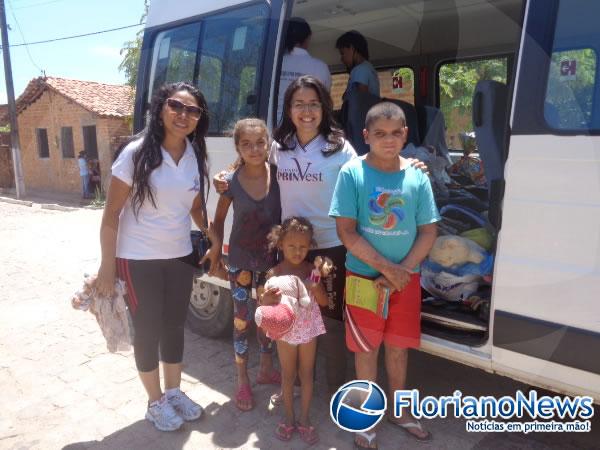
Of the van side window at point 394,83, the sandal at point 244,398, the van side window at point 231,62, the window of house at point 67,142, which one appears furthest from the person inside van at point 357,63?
the window of house at point 67,142

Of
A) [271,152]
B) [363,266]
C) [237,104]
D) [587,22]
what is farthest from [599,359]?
[237,104]

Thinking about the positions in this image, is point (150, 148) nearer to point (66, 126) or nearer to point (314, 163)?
point (314, 163)

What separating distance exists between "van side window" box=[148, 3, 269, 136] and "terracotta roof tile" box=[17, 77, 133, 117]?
14.3m

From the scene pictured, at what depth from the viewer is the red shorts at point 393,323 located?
8.20 feet

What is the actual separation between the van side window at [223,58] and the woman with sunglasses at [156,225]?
65cm

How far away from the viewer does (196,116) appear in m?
2.68

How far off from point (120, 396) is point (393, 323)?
6.26ft

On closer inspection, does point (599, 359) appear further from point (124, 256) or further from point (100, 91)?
point (100, 91)

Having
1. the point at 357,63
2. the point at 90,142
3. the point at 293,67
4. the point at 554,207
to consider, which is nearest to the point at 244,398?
the point at 554,207

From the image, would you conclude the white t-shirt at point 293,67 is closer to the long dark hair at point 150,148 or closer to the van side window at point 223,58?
the van side window at point 223,58

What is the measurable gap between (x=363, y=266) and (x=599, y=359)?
1061mm

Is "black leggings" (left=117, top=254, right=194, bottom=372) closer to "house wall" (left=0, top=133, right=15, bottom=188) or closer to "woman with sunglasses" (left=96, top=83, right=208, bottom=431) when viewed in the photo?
"woman with sunglasses" (left=96, top=83, right=208, bottom=431)

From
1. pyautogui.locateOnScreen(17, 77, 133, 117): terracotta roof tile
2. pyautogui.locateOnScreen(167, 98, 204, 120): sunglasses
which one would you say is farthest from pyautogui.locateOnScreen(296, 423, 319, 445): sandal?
pyautogui.locateOnScreen(17, 77, 133, 117): terracotta roof tile

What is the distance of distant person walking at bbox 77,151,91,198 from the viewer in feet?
57.0
